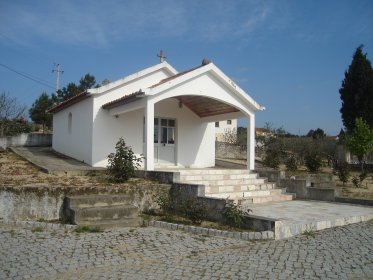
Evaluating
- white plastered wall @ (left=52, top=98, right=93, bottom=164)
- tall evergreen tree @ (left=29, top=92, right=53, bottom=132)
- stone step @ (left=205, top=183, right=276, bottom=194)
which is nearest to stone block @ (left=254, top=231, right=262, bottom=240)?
stone step @ (left=205, top=183, right=276, bottom=194)

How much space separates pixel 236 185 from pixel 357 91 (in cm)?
2472

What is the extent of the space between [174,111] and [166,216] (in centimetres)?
774

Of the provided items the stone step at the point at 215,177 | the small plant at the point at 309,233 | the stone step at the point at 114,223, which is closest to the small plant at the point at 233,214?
the small plant at the point at 309,233

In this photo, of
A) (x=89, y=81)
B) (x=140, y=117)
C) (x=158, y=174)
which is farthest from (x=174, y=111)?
(x=89, y=81)

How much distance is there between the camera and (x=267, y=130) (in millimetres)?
39594

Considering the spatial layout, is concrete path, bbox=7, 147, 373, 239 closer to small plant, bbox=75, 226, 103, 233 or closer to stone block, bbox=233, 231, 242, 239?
stone block, bbox=233, 231, 242, 239

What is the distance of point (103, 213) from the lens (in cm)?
870

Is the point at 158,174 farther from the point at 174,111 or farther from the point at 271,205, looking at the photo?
the point at 174,111

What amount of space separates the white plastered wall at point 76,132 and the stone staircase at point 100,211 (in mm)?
5746

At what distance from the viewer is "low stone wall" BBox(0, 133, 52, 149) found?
75.7 ft

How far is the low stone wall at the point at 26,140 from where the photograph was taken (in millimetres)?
23073

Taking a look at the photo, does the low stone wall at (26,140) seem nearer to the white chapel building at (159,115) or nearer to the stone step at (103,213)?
the white chapel building at (159,115)

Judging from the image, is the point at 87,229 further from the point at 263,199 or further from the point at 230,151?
the point at 230,151

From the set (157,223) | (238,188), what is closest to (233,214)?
(157,223)
